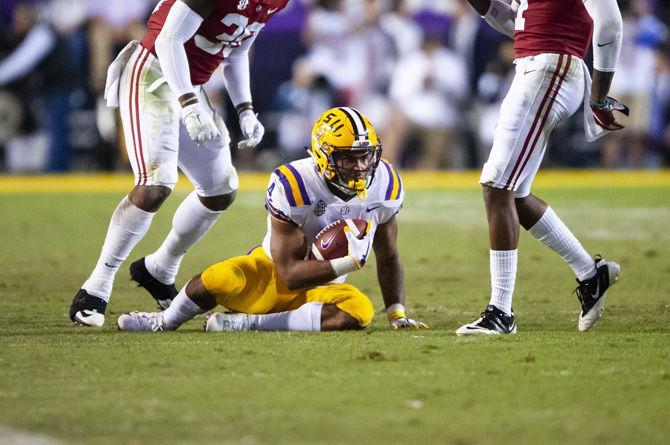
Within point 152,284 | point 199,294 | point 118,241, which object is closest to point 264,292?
point 199,294

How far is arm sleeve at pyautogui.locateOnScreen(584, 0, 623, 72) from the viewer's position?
541cm

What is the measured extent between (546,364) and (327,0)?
452 inches

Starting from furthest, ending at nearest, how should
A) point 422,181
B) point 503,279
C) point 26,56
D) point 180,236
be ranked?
point 422,181 → point 26,56 → point 180,236 → point 503,279

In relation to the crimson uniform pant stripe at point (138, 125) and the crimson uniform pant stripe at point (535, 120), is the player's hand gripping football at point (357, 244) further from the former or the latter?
the crimson uniform pant stripe at point (138, 125)

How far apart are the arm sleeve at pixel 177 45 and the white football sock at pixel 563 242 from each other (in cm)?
172

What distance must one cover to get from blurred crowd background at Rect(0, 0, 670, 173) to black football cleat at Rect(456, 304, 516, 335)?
10048 millimetres

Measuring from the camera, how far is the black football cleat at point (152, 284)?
655 centimetres

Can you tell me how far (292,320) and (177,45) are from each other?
4.51 ft

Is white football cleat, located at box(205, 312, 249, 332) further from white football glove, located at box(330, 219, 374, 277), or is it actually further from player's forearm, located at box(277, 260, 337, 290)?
white football glove, located at box(330, 219, 374, 277)

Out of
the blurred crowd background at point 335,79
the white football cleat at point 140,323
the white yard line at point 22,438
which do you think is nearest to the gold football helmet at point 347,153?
the white football cleat at point 140,323

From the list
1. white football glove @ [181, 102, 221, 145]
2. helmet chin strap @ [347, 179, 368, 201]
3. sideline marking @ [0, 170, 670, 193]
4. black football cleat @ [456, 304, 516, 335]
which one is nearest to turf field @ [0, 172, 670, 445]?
black football cleat @ [456, 304, 516, 335]

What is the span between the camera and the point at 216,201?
6.48m

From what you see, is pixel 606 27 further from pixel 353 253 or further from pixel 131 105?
pixel 131 105

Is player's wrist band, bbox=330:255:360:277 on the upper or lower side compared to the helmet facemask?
lower
